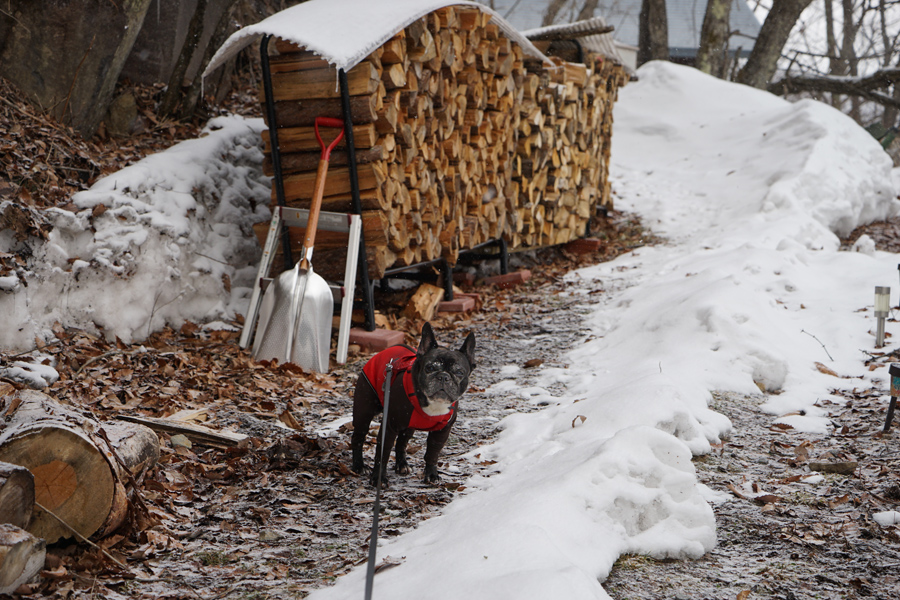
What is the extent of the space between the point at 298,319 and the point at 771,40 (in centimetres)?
1458

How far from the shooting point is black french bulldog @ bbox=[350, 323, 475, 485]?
3070 millimetres

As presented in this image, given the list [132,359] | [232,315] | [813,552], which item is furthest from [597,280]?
[813,552]

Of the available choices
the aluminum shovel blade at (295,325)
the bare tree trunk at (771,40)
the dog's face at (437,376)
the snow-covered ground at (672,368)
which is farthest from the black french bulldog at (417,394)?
the bare tree trunk at (771,40)

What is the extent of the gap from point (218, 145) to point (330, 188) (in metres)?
1.89

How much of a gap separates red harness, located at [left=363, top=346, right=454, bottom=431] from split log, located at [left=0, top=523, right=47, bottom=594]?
148 centimetres

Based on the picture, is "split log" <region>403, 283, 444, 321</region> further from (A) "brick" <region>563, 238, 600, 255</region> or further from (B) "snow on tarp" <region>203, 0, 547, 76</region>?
(A) "brick" <region>563, 238, 600, 255</region>

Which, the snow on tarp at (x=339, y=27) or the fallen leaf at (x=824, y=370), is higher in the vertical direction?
the snow on tarp at (x=339, y=27)

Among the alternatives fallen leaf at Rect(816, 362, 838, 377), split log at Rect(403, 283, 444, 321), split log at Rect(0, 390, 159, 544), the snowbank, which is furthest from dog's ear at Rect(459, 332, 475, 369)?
split log at Rect(403, 283, 444, 321)

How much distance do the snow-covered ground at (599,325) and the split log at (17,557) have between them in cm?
91

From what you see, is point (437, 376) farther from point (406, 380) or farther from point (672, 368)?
point (672, 368)

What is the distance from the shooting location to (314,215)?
5.55 meters

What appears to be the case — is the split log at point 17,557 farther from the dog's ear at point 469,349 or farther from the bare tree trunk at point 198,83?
the bare tree trunk at point 198,83

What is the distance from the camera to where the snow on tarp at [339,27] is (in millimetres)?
5203

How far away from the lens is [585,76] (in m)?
9.85
